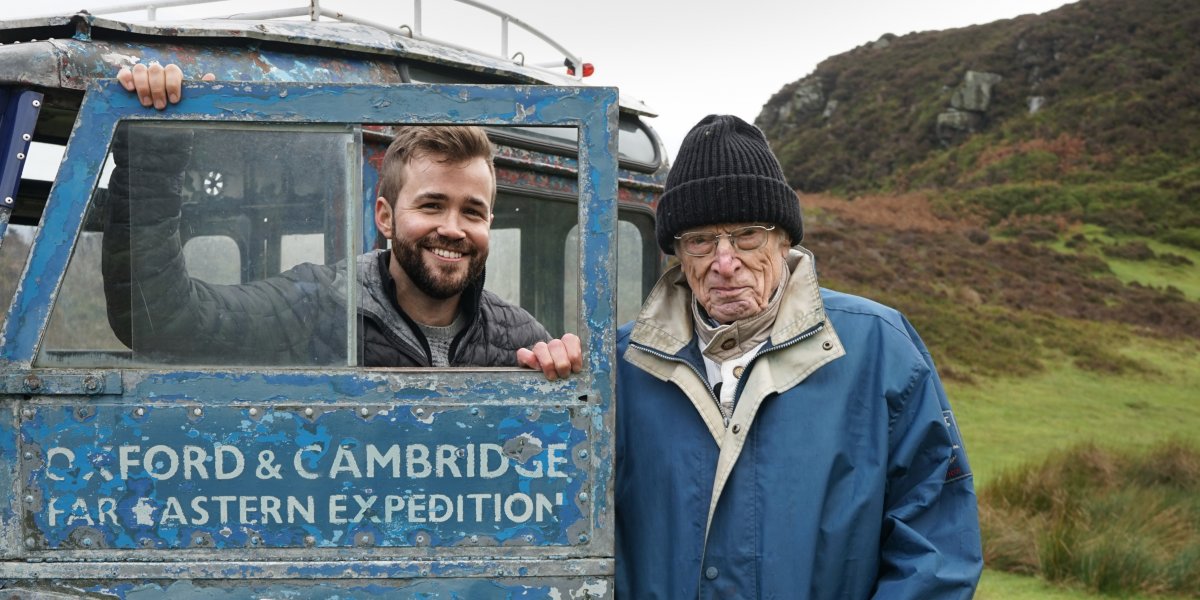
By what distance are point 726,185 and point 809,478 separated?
639 mm

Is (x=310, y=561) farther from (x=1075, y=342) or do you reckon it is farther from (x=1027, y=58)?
(x=1027, y=58)

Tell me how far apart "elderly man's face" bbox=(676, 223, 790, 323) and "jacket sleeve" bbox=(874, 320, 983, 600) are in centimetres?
36

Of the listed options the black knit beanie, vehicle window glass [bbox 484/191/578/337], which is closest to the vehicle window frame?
the black knit beanie

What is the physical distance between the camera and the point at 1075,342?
14461mm

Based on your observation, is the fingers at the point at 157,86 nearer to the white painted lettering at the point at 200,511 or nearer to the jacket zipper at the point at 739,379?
the white painted lettering at the point at 200,511

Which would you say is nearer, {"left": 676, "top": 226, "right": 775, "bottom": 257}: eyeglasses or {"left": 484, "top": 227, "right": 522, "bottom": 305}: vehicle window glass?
{"left": 676, "top": 226, "right": 775, "bottom": 257}: eyeglasses

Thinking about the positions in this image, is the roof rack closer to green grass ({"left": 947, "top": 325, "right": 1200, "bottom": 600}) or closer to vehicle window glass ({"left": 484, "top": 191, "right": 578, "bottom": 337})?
vehicle window glass ({"left": 484, "top": 191, "right": 578, "bottom": 337})

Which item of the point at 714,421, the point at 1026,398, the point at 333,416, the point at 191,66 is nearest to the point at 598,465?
the point at 714,421

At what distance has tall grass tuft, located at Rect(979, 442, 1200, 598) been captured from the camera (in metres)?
6.09

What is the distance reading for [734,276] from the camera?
7.49ft

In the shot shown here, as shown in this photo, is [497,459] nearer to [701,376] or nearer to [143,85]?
[701,376]

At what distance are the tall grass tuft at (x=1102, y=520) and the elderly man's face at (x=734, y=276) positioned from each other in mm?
4752

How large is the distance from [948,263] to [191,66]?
683 inches

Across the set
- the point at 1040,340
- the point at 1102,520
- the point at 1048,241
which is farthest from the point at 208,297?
the point at 1048,241
